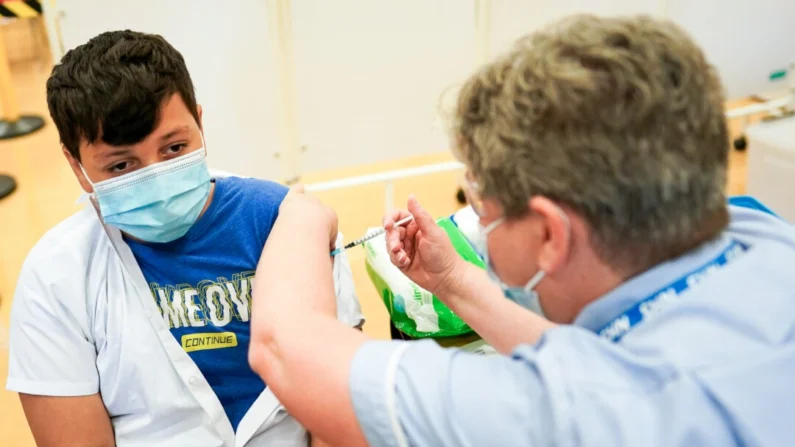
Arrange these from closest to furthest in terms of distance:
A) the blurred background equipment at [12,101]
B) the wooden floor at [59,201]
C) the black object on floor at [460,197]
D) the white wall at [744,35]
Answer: the wooden floor at [59,201], the black object on floor at [460,197], the white wall at [744,35], the blurred background equipment at [12,101]

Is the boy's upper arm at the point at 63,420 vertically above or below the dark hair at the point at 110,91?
below

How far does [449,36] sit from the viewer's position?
3162 millimetres

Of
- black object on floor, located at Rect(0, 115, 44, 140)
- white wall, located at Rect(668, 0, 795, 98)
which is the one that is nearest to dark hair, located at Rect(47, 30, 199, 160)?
white wall, located at Rect(668, 0, 795, 98)

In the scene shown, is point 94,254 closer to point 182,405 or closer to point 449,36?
point 182,405

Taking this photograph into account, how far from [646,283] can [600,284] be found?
0.06m

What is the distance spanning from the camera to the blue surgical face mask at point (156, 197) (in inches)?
50.0

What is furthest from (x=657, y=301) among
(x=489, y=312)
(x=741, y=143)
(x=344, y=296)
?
(x=741, y=143)

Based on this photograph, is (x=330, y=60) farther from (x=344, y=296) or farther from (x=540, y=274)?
(x=540, y=274)

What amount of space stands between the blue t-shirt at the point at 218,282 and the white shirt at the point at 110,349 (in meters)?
0.03

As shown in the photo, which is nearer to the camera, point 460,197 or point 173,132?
point 173,132

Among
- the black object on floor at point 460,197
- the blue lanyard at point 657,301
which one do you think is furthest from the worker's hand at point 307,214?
the black object on floor at point 460,197

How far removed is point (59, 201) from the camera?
11.5 ft

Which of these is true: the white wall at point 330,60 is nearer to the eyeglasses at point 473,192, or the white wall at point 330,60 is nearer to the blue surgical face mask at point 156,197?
the blue surgical face mask at point 156,197

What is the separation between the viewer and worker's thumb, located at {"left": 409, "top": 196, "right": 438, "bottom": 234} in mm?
1361
